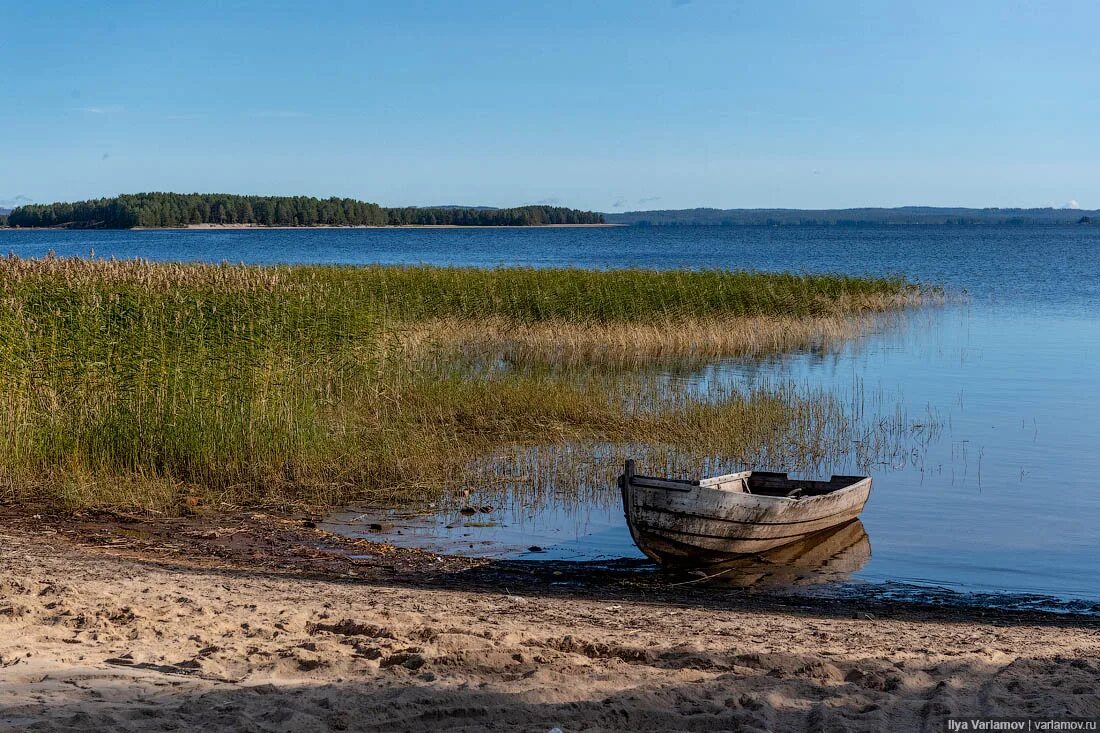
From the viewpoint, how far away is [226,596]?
823 centimetres

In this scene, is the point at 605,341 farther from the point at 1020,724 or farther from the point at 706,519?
the point at 1020,724

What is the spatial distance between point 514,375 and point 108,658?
1493 centimetres

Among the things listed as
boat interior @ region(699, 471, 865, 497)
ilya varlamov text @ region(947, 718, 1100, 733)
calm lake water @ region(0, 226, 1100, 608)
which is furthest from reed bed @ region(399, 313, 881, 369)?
ilya varlamov text @ region(947, 718, 1100, 733)

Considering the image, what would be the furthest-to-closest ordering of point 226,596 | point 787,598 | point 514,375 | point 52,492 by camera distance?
point 514,375 → point 52,492 → point 787,598 → point 226,596

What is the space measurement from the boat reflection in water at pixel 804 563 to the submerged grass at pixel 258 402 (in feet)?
11.7

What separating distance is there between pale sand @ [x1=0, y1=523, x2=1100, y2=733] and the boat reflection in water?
65.3 inches

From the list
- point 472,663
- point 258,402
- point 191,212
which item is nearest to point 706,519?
point 472,663

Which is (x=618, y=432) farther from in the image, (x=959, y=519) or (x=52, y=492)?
(x=52, y=492)

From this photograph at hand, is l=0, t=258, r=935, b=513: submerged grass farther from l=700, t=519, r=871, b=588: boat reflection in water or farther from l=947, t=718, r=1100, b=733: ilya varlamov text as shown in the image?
l=947, t=718, r=1100, b=733: ilya varlamov text

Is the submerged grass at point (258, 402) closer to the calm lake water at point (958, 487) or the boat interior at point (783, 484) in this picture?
the calm lake water at point (958, 487)

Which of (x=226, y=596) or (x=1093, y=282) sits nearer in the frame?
(x=226, y=596)

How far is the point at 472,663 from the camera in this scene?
21.1 ft

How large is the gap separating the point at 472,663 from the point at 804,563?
19.4ft

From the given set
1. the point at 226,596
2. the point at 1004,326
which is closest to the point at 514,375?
the point at 226,596
